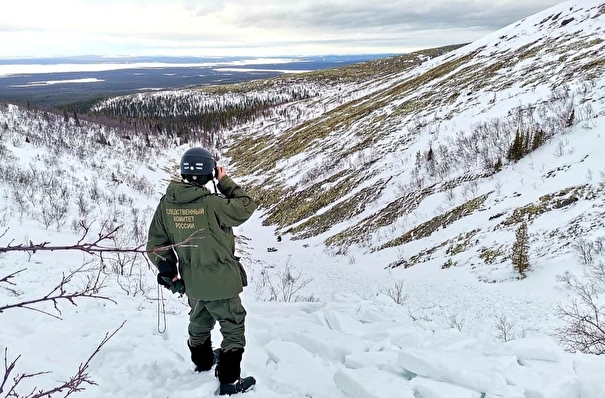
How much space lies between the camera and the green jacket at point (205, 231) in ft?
10.8

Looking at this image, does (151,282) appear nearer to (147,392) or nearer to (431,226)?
(147,392)

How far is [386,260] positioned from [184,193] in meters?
8.11

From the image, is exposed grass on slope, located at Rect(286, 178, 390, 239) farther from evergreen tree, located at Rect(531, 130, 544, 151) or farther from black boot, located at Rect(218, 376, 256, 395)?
black boot, located at Rect(218, 376, 256, 395)

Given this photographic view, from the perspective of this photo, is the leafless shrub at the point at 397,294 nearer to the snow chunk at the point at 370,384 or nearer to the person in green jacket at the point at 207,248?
the snow chunk at the point at 370,384

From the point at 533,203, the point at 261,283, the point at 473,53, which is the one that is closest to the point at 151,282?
the point at 261,283

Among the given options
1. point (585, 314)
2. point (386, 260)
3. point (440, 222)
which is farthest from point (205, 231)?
point (440, 222)

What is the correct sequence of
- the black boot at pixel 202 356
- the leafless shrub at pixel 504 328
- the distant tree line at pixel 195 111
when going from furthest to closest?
1. the distant tree line at pixel 195 111
2. the leafless shrub at pixel 504 328
3. the black boot at pixel 202 356

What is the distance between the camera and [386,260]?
10531 millimetres

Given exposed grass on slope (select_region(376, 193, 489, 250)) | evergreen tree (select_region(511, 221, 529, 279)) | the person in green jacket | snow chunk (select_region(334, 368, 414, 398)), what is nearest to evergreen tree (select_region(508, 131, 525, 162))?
exposed grass on slope (select_region(376, 193, 489, 250))

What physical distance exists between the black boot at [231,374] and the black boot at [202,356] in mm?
311

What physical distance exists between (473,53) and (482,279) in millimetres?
34088

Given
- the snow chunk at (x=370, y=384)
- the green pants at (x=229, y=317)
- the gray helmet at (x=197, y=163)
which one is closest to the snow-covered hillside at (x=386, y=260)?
the snow chunk at (x=370, y=384)

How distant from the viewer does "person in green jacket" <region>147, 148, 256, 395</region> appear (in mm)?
3301

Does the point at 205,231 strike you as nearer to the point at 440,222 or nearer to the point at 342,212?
the point at 440,222
